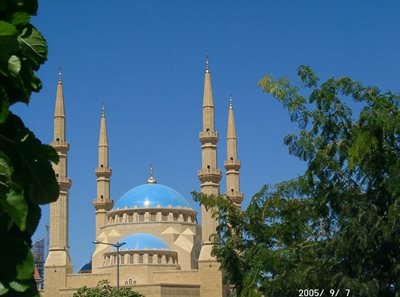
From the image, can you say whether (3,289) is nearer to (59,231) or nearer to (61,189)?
(59,231)

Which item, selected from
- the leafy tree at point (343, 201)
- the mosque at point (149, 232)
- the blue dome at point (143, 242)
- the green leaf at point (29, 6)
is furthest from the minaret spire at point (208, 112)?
the green leaf at point (29, 6)

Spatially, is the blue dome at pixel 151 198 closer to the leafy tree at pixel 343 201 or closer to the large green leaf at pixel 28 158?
the leafy tree at pixel 343 201

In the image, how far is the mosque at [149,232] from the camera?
54.7m

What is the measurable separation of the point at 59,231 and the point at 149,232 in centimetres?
902

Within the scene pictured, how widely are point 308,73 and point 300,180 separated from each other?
114 inches

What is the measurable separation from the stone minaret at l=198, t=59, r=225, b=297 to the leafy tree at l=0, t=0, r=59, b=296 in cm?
4993

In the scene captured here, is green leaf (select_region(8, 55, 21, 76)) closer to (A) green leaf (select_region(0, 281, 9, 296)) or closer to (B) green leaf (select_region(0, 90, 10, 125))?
(B) green leaf (select_region(0, 90, 10, 125))

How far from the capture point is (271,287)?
17.2m

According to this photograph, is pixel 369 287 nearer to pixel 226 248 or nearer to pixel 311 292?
pixel 311 292

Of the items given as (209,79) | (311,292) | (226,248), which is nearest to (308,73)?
(311,292)

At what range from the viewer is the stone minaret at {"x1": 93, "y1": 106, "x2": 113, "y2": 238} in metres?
63.1

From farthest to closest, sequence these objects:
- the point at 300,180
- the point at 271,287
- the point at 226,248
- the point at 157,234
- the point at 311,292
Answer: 1. the point at 157,234
2. the point at 226,248
3. the point at 300,180
4. the point at 271,287
5. the point at 311,292

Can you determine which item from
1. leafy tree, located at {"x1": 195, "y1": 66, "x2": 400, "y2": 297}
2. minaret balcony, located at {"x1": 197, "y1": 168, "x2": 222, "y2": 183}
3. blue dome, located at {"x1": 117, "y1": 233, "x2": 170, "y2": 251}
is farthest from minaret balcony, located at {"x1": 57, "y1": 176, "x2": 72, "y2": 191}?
leafy tree, located at {"x1": 195, "y1": 66, "x2": 400, "y2": 297}

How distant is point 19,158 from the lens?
3.27 metres
